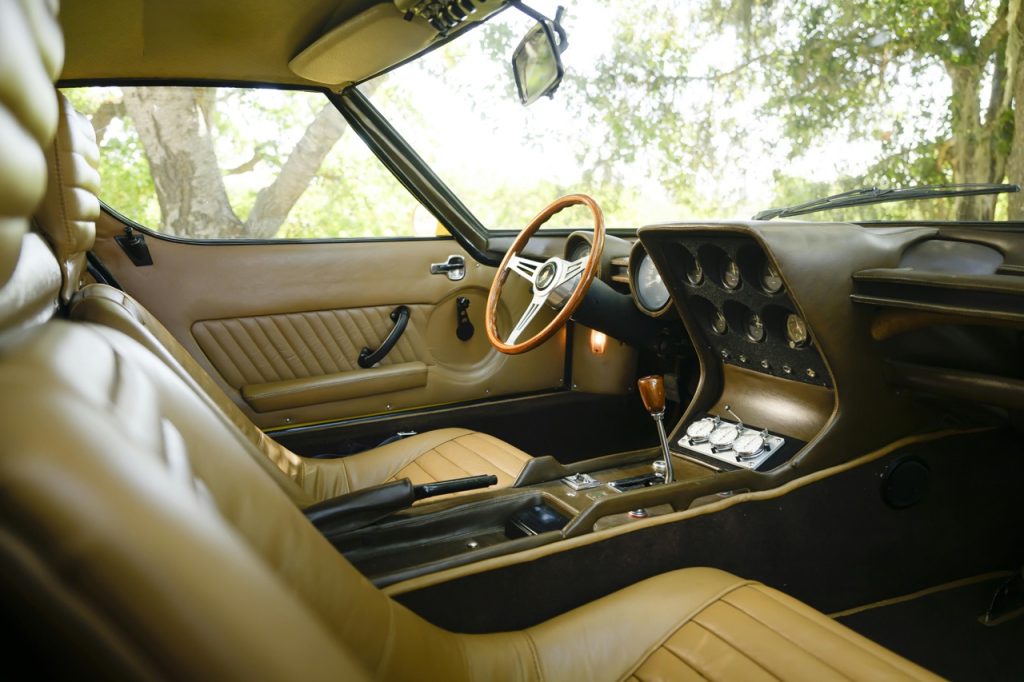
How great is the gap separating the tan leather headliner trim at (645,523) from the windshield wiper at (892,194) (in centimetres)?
60

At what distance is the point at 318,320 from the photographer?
2.50m

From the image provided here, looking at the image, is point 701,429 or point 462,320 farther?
point 462,320

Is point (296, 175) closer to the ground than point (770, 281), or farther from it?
farther from it

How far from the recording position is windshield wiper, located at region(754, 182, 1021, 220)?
177 cm

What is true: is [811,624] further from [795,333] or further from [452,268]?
[452,268]

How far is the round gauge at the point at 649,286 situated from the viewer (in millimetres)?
2375

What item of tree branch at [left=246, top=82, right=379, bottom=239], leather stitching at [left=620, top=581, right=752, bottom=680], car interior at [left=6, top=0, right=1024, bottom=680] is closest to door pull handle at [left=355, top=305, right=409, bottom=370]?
car interior at [left=6, top=0, right=1024, bottom=680]

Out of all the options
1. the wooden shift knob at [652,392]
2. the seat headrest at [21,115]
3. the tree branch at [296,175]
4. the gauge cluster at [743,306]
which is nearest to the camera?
the seat headrest at [21,115]

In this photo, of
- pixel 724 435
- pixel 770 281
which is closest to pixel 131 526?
pixel 770 281

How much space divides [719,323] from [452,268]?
1059 millimetres

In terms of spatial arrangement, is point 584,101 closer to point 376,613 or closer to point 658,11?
point 658,11

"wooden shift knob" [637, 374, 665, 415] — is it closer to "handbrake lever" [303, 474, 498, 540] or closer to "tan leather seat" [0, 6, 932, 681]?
"handbrake lever" [303, 474, 498, 540]

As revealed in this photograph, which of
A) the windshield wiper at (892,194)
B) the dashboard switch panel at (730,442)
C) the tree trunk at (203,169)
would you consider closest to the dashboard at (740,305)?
the dashboard switch panel at (730,442)

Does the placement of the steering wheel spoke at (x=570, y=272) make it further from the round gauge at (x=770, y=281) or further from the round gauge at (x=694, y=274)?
the round gauge at (x=770, y=281)
